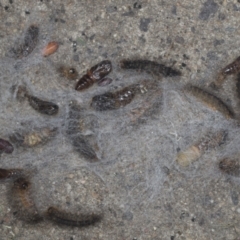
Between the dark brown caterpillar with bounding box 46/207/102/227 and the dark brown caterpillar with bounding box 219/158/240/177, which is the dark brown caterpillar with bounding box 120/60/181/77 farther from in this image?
the dark brown caterpillar with bounding box 46/207/102/227

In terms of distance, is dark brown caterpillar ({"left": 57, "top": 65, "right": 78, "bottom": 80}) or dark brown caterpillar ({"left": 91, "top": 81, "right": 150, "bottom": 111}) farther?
dark brown caterpillar ({"left": 57, "top": 65, "right": 78, "bottom": 80})

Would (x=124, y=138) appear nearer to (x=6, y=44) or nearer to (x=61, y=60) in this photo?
(x=61, y=60)

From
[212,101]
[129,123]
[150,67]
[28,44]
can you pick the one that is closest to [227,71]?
[212,101]

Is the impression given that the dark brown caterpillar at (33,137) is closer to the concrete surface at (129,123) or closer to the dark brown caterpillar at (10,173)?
the concrete surface at (129,123)

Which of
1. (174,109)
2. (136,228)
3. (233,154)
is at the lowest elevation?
(136,228)

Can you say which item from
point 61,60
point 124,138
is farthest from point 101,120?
point 61,60

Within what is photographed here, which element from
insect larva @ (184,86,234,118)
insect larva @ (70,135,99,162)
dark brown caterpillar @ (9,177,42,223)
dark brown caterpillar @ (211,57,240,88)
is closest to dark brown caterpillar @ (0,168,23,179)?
dark brown caterpillar @ (9,177,42,223)
